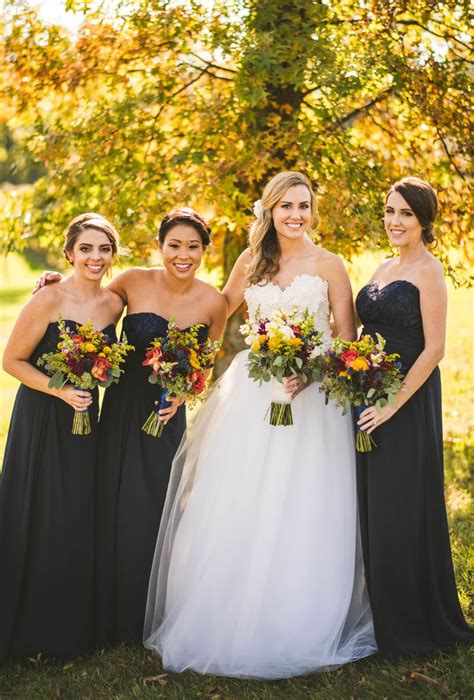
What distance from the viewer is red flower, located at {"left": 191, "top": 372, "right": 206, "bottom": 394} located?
474 centimetres

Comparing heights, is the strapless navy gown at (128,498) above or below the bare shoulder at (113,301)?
below

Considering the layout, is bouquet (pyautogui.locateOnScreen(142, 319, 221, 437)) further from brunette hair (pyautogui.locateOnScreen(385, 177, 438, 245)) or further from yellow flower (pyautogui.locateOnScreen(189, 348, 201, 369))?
brunette hair (pyautogui.locateOnScreen(385, 177, 438, 245))

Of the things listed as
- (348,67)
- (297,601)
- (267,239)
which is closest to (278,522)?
(297,601)

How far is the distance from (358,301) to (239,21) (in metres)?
3.88

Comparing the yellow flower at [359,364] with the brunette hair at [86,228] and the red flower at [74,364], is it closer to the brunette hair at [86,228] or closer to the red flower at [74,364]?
the red flower at [74,364]

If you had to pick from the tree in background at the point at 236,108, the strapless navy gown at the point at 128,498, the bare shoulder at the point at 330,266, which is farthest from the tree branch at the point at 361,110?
the strapless navy gown at the point at 128,498

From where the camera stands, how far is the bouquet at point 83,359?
177 inches

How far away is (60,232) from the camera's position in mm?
8477

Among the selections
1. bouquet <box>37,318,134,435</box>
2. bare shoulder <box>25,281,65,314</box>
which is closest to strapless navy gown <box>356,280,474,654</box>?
bouquet <box>37,318,134,435</box>

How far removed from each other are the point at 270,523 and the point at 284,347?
3.28 feet

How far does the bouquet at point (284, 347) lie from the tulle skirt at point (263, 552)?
0.42m

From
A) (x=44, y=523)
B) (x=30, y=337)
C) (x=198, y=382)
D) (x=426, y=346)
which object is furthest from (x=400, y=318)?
(x=44, y=523)

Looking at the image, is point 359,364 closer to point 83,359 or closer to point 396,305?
point 396,305

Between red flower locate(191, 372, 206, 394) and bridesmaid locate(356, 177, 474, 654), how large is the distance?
928 millimetres
